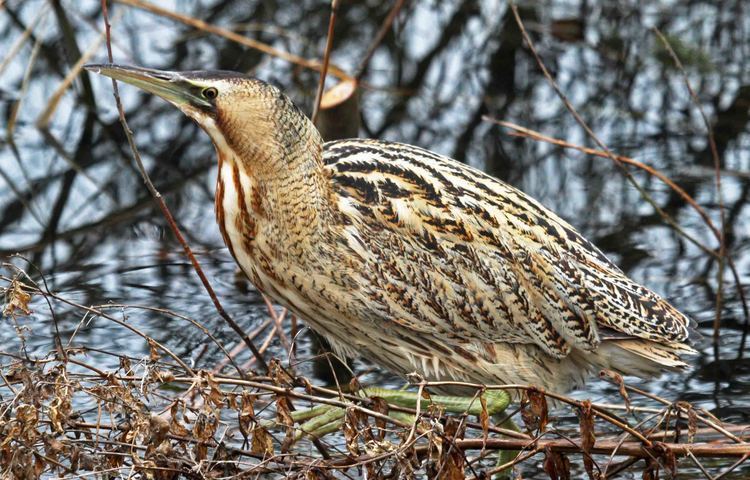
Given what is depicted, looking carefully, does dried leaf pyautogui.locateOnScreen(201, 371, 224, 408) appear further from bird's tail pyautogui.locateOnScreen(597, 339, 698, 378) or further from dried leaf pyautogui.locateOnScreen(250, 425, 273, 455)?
bird's tail pyautogui.locateOnScreen(597, 339, 698, 378)

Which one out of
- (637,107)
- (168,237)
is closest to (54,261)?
(168,237)

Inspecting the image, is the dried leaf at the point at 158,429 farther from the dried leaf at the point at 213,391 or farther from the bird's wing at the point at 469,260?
the bird's wing at the point at 469,260

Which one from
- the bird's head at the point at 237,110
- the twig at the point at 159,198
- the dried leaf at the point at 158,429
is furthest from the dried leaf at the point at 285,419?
the bird's head at the point at 237,110

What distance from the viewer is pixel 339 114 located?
5934 mm

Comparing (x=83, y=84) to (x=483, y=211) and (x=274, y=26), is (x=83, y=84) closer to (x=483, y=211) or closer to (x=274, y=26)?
(x=274, y=26)

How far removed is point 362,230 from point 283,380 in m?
0.76

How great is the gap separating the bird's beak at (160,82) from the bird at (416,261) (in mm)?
42

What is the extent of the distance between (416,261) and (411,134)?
3518 mm

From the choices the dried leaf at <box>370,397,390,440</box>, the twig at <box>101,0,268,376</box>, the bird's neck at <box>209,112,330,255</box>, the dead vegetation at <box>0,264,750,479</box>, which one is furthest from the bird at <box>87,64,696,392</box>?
the dried leaf at <box>370,397,390,440</box>

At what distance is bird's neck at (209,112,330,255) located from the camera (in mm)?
4242

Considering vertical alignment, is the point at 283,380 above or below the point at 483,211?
below

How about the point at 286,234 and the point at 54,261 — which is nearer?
the point at 286,234

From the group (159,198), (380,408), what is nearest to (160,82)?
(159,198)

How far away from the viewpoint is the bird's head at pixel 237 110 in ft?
13.1
